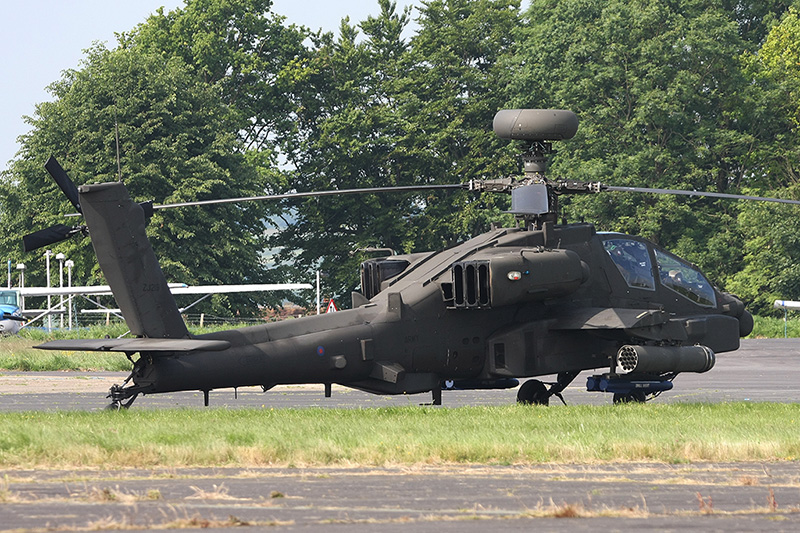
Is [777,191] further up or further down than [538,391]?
further up

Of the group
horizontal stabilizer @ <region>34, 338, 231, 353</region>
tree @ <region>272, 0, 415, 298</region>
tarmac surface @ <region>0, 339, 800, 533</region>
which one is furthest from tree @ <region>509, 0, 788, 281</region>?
tarmac surface @ <region>0, 339, 800, 533</region>

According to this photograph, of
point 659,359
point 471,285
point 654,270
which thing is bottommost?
point 659,359

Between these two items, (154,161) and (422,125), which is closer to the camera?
(154,161)

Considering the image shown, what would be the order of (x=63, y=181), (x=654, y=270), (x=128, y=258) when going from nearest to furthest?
1. (x=63, y=181)
2. (x=128, y=258)
3. (x=654, y=270)

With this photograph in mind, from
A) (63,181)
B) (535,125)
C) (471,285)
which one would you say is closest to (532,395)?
(471,285)

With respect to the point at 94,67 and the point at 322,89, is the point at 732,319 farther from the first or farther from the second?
the point at 322,89

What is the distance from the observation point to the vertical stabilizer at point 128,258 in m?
17.9

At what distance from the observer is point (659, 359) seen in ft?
67.7

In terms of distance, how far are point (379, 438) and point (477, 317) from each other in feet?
18.9

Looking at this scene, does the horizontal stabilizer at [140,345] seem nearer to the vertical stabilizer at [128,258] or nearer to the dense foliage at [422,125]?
the vertical stabilizer at [128,258]

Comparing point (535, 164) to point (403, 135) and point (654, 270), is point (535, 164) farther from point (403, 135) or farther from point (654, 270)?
point (403, 135)

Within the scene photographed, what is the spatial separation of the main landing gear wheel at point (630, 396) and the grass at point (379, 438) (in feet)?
9.74

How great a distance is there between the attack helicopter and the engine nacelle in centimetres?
2

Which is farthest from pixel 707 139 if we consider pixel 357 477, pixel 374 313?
pixel 357 477
